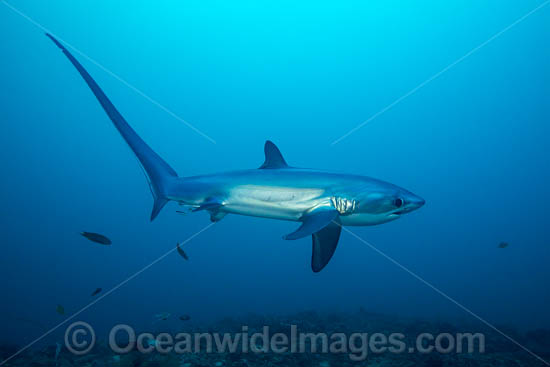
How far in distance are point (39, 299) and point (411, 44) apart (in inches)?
2478

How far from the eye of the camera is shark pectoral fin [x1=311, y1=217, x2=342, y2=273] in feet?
12.0

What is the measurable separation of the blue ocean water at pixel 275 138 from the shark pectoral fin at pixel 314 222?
85.7ft

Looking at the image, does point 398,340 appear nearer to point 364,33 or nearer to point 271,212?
point 271,212

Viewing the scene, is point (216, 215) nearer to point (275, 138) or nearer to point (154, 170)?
point (154, 170)

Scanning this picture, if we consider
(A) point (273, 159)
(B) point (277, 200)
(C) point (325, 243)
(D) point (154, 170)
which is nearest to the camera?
(B) point (277, 200)

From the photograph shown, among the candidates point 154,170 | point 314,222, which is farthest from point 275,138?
point 314,222

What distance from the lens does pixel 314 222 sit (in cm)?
323

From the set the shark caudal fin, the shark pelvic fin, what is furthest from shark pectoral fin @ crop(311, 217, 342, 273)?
the shark caudal fin

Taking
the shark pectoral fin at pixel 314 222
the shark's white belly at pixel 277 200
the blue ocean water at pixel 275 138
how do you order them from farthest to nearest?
the blue ocean water at pixel 275 138, the shark's white belly at pixel 277 200, the shark pectoral fin at pixel 314 222

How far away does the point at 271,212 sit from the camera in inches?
145

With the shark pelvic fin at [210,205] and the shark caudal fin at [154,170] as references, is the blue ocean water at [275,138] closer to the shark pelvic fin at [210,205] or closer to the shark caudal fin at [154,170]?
the shark caudal fin at [154,170]

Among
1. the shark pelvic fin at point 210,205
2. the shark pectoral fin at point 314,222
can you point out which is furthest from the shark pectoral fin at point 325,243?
the shark pelvic fin at point 210,205

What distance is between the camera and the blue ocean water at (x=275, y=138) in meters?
37.6

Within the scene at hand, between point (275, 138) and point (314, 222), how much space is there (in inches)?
2170
